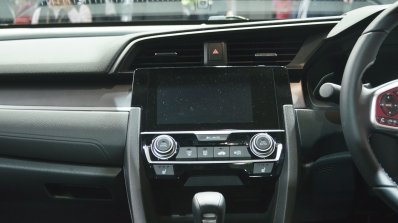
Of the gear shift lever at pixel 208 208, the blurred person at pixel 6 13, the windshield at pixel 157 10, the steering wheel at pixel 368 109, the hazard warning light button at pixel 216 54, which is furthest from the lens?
the blurred person at pixel 6 13

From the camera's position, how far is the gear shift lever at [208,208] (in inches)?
65.9

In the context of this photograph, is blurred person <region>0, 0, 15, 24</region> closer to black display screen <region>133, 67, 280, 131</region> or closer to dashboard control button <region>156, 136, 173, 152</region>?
black display screen <region>133, 67, 280, 131</region>

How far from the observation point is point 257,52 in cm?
195

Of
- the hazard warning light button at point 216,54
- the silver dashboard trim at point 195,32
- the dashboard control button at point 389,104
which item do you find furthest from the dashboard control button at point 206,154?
the dashboard control button at point 389,104

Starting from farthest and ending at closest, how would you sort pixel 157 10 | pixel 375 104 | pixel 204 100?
pixel 157 10
pixel 204 100
pixel 375 104

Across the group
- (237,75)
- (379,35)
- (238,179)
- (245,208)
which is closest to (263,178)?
(238,179)

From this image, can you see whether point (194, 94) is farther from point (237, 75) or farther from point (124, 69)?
point (124, 69)

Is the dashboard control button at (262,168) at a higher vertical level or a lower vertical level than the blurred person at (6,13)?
lower

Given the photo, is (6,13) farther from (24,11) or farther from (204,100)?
(204,100)

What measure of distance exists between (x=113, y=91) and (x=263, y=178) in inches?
24.0

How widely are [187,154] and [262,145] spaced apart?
0.24 meters

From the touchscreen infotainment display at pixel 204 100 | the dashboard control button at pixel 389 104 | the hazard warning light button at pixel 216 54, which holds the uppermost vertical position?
the hazard warning light button at pixel 216 54

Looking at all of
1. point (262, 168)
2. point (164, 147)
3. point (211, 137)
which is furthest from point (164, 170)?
point (262, 168)

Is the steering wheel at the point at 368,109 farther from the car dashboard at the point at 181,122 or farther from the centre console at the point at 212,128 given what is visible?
the centre console at the point at 212,128
